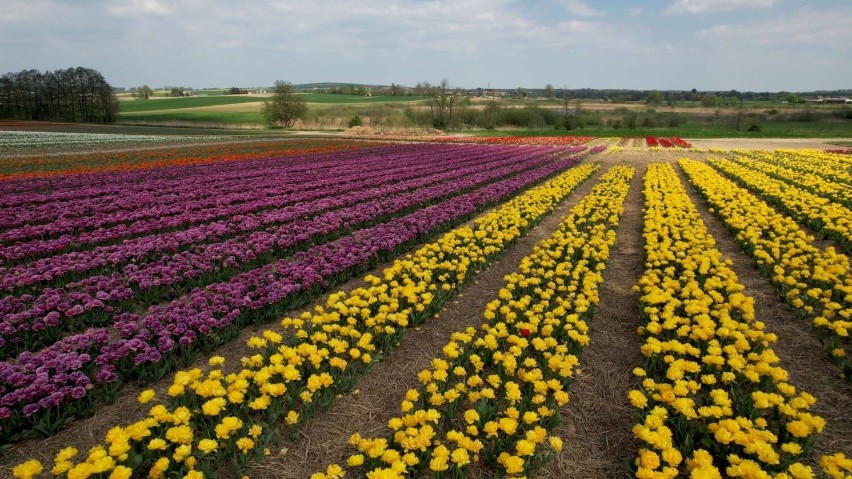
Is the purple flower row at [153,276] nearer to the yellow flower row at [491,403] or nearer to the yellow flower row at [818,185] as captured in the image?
the yellow flower row at [491,403]

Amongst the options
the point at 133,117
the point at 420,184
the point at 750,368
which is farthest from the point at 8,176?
the point at 133,117

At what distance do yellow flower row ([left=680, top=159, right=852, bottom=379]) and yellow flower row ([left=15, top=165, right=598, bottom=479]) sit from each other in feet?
16.3

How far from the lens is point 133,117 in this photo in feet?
292

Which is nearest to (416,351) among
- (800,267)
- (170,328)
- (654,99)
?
(170,328)

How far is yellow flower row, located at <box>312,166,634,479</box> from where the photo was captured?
354 cm

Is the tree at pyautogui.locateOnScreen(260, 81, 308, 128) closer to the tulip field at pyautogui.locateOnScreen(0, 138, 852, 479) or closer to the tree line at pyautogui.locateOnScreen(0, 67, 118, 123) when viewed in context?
the tree line at pyautogui.locateOnScreen(0, 67, 118, 123)

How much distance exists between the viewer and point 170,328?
5379mm

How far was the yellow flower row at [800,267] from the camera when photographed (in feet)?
19.1

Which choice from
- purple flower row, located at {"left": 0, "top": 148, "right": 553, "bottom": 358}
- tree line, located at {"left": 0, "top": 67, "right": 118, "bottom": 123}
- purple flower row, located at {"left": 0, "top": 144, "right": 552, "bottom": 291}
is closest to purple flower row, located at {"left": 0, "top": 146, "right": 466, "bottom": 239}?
purple flower row, located at {"left": 0, "top": 144, "right": 552, "bottom": 291}

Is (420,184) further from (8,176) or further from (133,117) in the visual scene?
(133,117)

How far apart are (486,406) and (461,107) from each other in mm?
87019

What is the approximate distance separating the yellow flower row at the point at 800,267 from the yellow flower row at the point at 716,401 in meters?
0.84

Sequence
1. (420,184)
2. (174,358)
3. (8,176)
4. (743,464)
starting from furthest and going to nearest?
(8,176), (420,184), (174,358), (743,464)

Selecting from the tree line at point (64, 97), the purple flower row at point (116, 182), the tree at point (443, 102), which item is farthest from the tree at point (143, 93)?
the purple flower row at point (116, 182)
